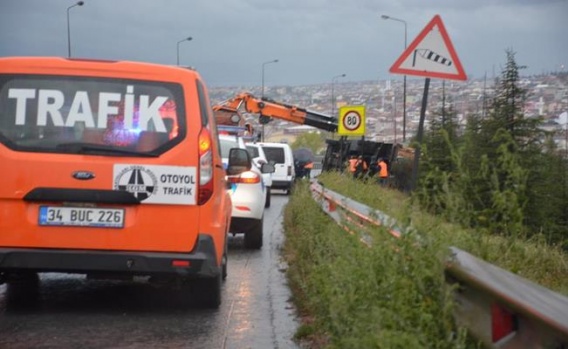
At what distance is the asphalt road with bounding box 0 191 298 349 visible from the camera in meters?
7.50

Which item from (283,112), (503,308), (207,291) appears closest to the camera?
(503,308)

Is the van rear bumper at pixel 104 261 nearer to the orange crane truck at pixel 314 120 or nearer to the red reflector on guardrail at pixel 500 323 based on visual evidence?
the red reflector on guardrail at pixel 500 323

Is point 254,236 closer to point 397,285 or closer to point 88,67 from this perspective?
point 88,67

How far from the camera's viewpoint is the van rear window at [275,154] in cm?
3725

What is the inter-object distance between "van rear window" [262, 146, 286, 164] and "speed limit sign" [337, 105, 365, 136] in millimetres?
13343

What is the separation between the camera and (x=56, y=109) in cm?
798

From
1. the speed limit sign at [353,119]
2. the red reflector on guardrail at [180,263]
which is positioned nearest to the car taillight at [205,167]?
the red reflector on guardrail at [180,263]

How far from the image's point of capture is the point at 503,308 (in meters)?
4.55

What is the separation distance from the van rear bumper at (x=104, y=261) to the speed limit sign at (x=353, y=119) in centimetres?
1585

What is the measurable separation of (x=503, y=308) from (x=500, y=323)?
75 millimetres

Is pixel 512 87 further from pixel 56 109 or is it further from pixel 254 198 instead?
pixel 56 109

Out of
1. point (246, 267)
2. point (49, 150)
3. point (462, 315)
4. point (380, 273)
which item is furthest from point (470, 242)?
point (246, 267)

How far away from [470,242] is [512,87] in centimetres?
2196

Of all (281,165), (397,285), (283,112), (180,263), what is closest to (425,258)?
(397,285)
